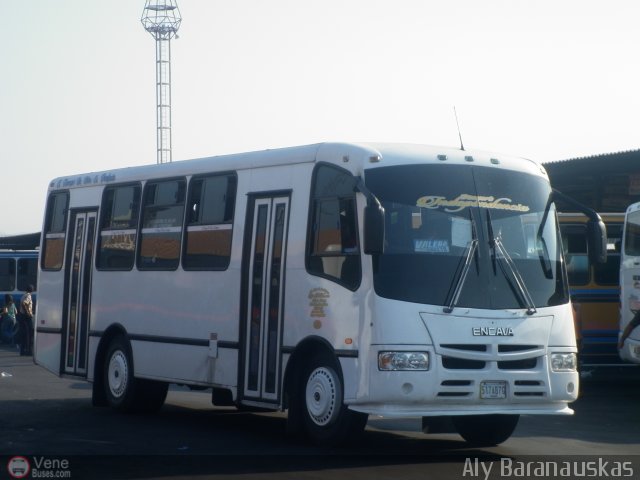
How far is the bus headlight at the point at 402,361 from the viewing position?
37.1ft

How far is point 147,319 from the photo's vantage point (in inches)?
621

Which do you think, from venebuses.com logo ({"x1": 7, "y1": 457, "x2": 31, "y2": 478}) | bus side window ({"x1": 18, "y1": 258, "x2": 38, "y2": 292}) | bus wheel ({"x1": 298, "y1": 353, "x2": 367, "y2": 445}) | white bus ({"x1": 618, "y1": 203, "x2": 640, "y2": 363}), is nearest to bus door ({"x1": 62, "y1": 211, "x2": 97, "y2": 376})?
bus wheel ({"x1": 298, "y1": 353, "x2": 367, "y2": 445})

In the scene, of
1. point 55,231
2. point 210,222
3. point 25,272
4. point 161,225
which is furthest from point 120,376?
point 25,272

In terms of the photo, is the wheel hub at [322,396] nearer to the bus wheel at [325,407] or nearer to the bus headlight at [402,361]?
the bus wheel at [325,407]

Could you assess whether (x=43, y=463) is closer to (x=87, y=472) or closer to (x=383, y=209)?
(x=87, y=472)

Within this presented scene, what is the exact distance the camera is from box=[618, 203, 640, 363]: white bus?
1944 cm

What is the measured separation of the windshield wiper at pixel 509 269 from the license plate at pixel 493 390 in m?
0.86

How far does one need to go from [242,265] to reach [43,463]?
3.76 meters

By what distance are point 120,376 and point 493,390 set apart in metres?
6.53

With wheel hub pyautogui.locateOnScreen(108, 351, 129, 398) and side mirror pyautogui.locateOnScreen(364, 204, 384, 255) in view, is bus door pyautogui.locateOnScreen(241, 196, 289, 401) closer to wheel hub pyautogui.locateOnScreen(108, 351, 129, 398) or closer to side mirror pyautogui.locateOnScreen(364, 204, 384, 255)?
side mirror pyautogui.locateOnScreen(364, 204, 384, 255)

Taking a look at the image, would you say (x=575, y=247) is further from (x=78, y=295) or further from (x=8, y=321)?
(x=8, y=321)

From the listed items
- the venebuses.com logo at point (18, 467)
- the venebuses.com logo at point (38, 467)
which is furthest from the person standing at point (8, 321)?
the venebuses.com logo at point (38, 467)

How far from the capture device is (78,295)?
17438 millimetres

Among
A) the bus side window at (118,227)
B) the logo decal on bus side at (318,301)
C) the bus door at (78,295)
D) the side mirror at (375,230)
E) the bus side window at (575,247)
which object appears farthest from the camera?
the bus side window at (575,247)
